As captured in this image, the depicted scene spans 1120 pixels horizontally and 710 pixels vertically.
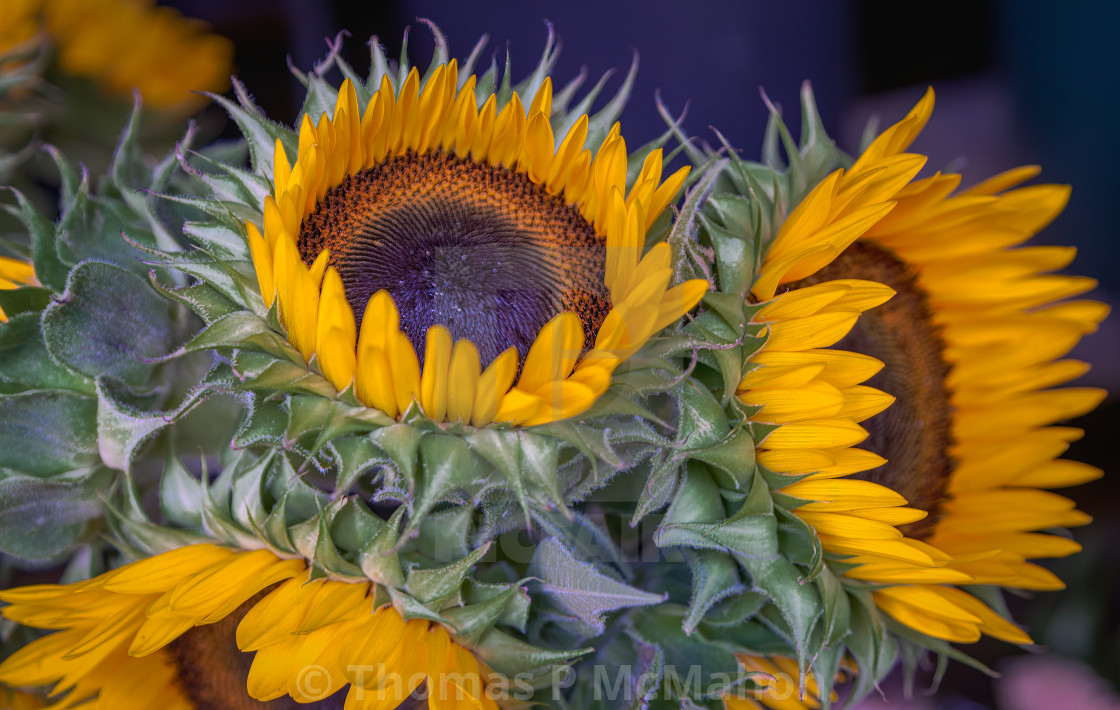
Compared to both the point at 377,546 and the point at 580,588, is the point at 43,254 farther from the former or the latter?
the point at 580,588

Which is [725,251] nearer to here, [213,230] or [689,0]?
[213,230]

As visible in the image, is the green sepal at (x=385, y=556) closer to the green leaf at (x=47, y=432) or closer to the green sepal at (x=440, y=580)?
the green sepal at (x=440, y=580)

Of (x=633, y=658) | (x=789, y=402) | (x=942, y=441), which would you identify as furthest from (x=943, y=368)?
(x=633, y=658)

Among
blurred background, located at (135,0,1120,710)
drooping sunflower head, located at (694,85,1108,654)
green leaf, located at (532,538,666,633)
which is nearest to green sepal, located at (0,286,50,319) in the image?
green leaf, located at (532,538,666,633)

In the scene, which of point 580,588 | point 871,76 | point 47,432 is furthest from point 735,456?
point 871,76

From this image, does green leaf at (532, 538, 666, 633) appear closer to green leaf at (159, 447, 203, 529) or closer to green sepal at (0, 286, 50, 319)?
green leaf at (159, 447, 203, 529)
